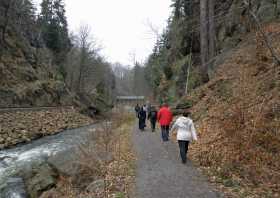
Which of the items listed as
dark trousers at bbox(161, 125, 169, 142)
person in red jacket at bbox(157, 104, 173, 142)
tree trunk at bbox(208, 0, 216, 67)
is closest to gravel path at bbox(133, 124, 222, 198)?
person in red jacket at bbox(157, 104, 173, 142)

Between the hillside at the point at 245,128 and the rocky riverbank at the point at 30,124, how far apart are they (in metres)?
13.2

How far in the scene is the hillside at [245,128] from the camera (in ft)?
24.1

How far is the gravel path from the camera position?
22.6 feet

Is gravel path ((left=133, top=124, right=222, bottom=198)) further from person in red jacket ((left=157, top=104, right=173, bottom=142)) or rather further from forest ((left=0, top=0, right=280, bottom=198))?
person in red jacket ((left=157, top=104, right=173, bottom=142))

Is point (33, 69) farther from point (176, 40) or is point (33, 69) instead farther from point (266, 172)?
point (266, 172)

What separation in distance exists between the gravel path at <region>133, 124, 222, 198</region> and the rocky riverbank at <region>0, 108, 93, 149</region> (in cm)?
1278

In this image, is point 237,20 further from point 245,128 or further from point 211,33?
point 245,128

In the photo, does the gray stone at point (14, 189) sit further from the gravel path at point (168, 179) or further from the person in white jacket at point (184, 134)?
the person in white jacket at point (184, 134)

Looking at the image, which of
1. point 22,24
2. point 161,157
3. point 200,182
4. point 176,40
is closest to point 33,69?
point 22,24

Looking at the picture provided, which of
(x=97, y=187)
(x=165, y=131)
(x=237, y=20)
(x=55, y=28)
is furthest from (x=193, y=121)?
(x=55, y=28)

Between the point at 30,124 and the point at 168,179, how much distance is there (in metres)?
21.1

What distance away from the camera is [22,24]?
1815 inches

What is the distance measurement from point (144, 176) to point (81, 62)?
155ft

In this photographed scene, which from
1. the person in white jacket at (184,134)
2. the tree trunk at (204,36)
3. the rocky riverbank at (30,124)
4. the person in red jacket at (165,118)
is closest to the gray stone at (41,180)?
the person in white jacket at (184,134)
